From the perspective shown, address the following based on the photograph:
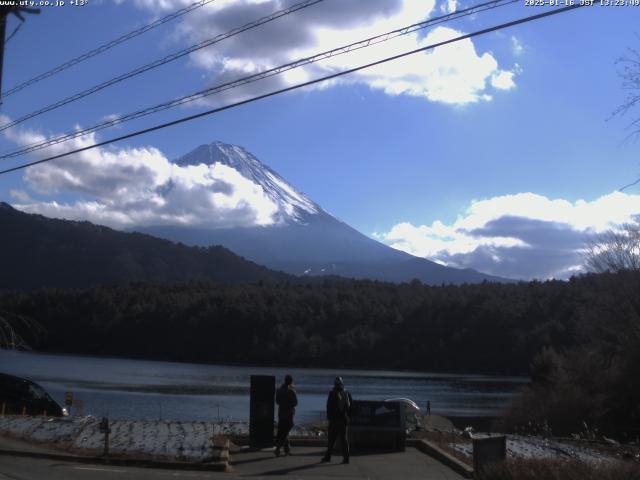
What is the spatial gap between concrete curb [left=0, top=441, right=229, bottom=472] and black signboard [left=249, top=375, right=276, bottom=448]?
3.35ft

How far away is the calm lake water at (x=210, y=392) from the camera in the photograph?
41375 millimetres

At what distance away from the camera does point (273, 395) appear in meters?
17.1

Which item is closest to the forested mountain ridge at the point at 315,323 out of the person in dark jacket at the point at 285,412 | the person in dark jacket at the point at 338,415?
the person in dark jacket at the point at 285,412

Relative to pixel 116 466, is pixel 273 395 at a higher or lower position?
higher

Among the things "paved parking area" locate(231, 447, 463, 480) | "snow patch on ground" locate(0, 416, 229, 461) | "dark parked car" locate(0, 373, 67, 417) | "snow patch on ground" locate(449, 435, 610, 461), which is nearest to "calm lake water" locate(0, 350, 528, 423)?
"dark parked car" locate(0, 373, 67, 417)

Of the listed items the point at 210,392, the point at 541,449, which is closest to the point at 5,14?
the point at 541,449

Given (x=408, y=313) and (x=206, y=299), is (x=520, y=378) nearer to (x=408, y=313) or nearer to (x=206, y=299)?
(x=408, y=313)

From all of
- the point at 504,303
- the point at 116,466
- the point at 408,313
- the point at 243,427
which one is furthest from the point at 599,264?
the point at 408,313

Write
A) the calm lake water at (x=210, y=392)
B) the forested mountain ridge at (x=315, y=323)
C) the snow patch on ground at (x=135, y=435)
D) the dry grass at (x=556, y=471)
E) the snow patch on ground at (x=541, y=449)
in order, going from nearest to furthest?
the dry grass at (x=556, y=471), the snow patch on ground at (x=135, y=435), the snow patch on ground at (x=541, y=449), the calm lake water at (x=210, y=392), the forested mountain ridge at (x=315, y=323)

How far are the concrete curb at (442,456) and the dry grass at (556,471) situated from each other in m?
2.98

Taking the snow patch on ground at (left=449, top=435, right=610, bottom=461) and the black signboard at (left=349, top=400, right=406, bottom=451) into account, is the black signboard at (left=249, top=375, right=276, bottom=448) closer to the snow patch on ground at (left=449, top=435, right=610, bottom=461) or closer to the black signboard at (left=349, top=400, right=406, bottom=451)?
the black signboard at (left=349, top=400, right=406, bottom=451)

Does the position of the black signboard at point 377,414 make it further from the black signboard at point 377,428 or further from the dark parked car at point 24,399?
the dark parked car at point 24,399

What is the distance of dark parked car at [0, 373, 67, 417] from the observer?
86.9ft

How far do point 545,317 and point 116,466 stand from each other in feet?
287
